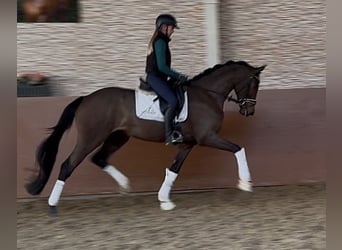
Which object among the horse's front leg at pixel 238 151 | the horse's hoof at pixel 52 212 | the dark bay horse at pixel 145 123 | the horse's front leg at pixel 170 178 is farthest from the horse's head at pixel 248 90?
the horse's hoof at pixel 52 212

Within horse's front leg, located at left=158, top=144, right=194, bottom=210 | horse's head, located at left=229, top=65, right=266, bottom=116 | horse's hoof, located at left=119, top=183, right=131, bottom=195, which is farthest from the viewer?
horse's hoof, located at left=119, top=183, right=131, bottom=195

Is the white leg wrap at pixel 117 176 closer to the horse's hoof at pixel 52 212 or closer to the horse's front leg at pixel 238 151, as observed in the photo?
the horse's hoof at pixel 52 212

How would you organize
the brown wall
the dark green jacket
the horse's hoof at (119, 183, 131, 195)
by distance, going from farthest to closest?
the brown wall, the horse's hoof at (119, 183, 131, 195), the dark green jacket

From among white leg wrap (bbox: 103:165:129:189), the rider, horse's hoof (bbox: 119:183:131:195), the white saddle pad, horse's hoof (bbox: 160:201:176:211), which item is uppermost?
the rider

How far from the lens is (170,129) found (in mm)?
6750

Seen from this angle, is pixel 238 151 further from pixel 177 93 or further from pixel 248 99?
pixel 177 93

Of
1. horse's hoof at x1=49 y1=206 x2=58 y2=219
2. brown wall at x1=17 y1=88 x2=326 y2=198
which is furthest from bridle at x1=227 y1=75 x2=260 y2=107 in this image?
horse's hoof at x1=49 y1=206 x2=58 y2=219

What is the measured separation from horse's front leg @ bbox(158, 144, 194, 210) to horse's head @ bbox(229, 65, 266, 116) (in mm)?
766

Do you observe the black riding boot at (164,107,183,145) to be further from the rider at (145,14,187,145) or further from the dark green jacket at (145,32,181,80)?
the dark green jacket at (145,32,181,80)

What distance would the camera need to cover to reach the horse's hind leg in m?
7.15

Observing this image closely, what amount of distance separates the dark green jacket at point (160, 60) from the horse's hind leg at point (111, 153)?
854mm

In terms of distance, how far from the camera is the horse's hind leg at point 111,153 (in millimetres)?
7152

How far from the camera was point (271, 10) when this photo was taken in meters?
8.84
